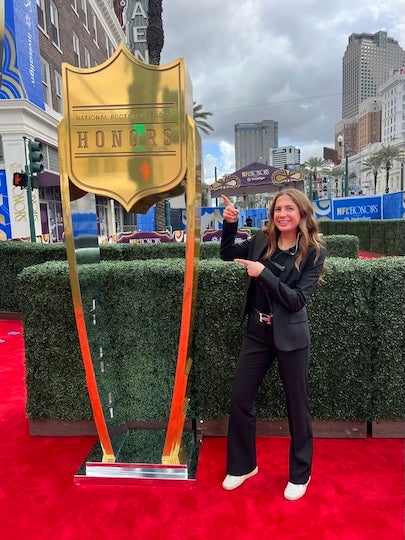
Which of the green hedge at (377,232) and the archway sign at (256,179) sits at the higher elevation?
the archway sign at (256,179)

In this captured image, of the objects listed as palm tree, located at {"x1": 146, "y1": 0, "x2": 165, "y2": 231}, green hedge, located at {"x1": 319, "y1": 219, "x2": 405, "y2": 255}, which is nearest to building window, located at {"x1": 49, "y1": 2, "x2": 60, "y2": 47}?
palm tree, located at {"x1": 146, "y1": 0, "x2": 165, "y2": 231}

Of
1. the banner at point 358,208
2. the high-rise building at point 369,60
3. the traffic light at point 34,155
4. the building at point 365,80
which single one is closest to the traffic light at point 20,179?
the traffic light at point 34,155

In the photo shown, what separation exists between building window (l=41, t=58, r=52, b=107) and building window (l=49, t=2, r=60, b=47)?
6.55 ft

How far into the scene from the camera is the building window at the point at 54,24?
60.2 ft

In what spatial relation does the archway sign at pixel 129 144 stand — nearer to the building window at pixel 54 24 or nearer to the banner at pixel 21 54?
the banner at pixel 21 54

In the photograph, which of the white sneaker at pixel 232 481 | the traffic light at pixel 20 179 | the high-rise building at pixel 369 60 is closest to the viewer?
the white sneaker at pixel 232 481

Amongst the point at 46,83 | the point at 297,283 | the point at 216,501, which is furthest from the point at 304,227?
the point at 46,83

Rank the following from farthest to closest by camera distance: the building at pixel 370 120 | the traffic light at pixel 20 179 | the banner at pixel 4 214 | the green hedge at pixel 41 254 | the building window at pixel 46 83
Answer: the building at pixel 370 120, the building window at pixel 46 83, the banner at pixel 4 214, the traffic light at pixel 20 179, the green hedge at pixel 41 254

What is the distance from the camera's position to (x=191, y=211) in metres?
2.54

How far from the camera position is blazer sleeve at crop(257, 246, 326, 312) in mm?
2221

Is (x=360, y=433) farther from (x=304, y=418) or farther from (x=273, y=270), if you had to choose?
(x=273, y=270)

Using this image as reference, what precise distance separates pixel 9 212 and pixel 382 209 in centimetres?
1468

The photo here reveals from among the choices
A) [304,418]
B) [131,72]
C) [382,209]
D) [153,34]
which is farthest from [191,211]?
[382,209]

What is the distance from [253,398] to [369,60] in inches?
4921
